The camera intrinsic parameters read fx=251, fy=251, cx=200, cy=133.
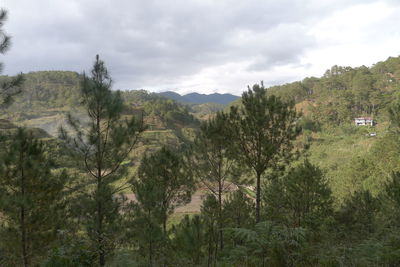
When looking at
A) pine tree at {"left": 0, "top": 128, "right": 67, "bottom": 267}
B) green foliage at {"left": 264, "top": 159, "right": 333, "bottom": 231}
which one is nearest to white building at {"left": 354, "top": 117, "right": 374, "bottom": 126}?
green foliage at {"left": 264, "top": 159, "right": 333, "bottom": 231}

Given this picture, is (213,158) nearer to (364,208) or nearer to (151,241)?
(151,241)

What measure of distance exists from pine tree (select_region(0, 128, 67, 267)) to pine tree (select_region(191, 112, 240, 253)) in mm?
5672

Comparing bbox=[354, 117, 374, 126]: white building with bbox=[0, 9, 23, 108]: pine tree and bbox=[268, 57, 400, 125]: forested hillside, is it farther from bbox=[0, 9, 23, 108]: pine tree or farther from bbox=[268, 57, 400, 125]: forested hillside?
bbox=[0, 9, 23, 108]: pine tree

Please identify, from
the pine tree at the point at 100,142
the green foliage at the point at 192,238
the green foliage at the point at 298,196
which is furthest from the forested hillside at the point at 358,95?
the pine tree at the point at 100,142

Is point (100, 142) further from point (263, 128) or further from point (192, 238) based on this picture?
point (263, 128)

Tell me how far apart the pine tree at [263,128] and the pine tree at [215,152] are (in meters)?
0.58

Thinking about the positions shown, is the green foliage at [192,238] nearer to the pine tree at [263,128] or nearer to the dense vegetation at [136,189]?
the dense vegetation at [136,189]

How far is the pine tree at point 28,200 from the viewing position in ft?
25.9

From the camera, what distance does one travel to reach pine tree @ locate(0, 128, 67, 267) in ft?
25.9

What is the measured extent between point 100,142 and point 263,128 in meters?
6.02

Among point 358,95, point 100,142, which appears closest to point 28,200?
point 100,142

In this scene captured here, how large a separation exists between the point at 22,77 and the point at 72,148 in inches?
100

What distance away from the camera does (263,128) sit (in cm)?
983

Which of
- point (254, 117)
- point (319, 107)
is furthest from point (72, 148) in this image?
point (319, 107)
